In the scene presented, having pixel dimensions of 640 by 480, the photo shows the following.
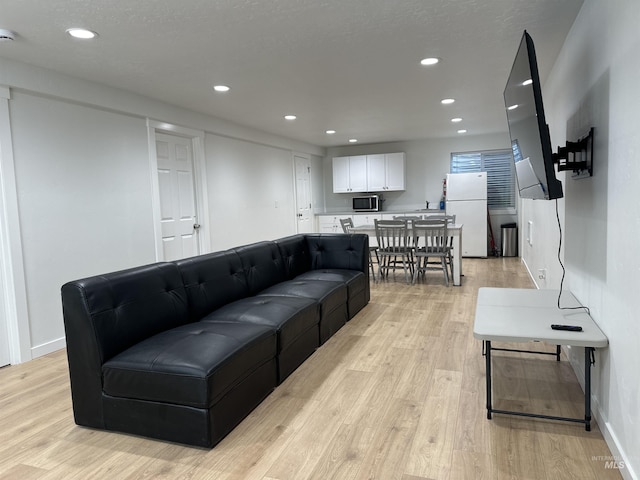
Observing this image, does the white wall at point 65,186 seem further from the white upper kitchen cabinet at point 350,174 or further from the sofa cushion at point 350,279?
the white upper kitchen cabinet at point 350,174

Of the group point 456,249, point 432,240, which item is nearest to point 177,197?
point 432,240

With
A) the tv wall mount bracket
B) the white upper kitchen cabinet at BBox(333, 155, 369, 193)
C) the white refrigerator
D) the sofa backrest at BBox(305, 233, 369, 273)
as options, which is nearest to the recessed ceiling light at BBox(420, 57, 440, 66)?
the tv wall mount bracket

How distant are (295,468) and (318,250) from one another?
294cm

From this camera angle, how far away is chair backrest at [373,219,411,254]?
575 cm

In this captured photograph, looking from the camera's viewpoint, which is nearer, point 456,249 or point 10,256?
point 10,256

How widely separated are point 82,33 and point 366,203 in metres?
6.57

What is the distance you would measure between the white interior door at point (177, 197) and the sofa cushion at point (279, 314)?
219 cm

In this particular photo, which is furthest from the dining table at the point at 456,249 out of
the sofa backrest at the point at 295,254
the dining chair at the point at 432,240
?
the sofa backrest at the point at 295,254

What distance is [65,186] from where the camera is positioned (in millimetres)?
3639

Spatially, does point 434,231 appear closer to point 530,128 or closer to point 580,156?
point 580,156

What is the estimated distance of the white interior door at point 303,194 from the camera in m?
8.26

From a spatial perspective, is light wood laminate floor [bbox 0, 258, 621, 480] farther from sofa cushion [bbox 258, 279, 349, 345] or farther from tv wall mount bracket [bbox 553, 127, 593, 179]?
tv wall mount bracket [bbox 553, 127, 593, 179]

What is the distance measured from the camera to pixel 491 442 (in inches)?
78.5

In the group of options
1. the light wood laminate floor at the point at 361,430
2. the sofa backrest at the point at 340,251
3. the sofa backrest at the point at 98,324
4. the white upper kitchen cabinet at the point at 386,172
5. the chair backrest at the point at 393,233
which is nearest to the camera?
the light wood laminate floor at the point at 361,430
